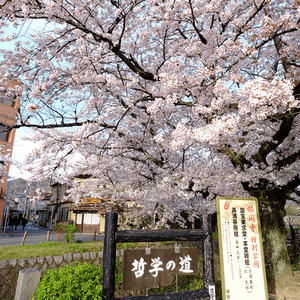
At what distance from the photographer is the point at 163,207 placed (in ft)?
39.3

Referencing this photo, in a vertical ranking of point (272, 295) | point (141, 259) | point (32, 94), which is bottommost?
point (272, 295)

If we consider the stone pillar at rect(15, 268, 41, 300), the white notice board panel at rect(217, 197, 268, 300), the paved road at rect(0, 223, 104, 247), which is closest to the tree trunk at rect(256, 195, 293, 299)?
the white notice board panel at rect(217, 197, 268, 300)

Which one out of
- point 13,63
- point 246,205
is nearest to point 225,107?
point 246,205

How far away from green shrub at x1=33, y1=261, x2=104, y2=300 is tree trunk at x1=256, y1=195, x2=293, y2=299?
6615 mm

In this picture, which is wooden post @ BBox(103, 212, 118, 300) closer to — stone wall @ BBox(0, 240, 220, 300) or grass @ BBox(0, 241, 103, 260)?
stone wall @ BBox(0, 240, 220, 300)

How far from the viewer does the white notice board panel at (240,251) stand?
4.96 metres

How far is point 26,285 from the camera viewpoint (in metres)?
5.21

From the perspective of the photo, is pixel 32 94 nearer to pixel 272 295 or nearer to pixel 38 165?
pixel 38 165

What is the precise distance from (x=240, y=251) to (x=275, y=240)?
14.3 ft

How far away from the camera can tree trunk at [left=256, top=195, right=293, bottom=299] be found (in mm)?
8086

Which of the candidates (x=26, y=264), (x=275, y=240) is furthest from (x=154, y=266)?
(x=26, y=264)

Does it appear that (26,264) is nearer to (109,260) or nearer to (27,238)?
(109,260)

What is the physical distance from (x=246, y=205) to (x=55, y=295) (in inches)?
166

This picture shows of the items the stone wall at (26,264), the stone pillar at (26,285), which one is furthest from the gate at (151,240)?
the stone wall at (26,264)
